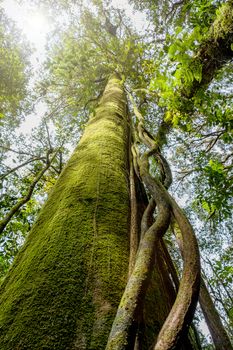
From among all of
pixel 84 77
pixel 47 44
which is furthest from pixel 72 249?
pixel 47 44

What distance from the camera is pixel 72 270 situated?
89cm

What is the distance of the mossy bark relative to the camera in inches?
28.2

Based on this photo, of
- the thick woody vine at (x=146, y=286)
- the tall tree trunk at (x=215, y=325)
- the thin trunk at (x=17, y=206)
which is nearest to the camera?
the thick woody vine at (x=146, y=286)

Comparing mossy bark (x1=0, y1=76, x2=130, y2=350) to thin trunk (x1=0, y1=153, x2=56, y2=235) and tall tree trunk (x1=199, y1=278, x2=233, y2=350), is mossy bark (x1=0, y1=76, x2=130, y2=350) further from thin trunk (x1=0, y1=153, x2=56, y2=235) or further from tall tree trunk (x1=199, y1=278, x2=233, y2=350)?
thin trunk (x1=0, y1=153, x2=56, y2=235)

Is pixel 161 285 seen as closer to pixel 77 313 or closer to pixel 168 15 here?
pixel 77 313

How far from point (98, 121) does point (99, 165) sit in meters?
1.18

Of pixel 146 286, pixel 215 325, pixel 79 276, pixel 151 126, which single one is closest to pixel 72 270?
pixel 79 276

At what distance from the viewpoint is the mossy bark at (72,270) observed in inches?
28.2

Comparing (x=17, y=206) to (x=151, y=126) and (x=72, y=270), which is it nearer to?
(x=72, y=270)

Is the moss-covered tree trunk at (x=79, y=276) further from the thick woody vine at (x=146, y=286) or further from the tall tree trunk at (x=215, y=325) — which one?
the tall tree trunk at (x=215, y=325)

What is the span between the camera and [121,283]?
0.93m

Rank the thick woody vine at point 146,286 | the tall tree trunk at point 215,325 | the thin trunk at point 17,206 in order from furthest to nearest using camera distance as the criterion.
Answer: the thin trunk at point 17,206 < the tall tree trunk at point 215,325 < the thick woody vine at point 146,286

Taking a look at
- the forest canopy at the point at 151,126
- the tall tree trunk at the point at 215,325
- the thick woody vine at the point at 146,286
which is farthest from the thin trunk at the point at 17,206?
the tall tree trunk at the point at 215,325

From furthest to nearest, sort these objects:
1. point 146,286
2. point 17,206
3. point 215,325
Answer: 1. point 17,206
2. point 215,325
3. point 146,286
